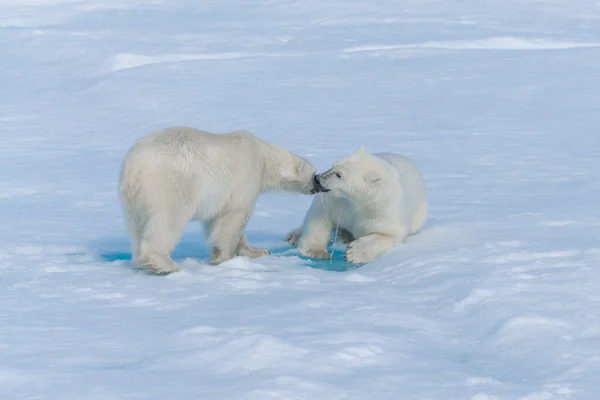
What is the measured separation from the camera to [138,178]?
13.7 ft

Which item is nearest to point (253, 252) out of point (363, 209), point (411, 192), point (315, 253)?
point (315, 253)

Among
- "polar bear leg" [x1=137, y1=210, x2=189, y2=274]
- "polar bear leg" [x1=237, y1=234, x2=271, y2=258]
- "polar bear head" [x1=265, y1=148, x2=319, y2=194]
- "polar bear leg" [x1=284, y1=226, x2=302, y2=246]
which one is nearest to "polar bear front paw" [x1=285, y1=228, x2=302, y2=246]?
"polar bear leg" [x1=284, y1=226, x2=302, y2=246]

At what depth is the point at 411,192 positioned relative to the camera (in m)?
5.03

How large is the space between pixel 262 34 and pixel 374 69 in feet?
9.36

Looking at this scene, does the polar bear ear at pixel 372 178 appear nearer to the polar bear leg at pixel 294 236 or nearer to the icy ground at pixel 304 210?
the icy ground at pixel 304 210

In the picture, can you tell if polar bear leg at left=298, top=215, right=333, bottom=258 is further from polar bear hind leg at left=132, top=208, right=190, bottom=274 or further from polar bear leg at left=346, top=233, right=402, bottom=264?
polar bear hind leg at left=132, top=208, right=190, bottom=274

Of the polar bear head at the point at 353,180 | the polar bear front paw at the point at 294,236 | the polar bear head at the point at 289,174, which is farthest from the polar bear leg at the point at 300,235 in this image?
the polar bear head at the point at 353,180

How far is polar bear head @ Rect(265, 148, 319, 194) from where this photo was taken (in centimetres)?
495

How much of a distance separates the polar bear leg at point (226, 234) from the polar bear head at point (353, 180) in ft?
1.49

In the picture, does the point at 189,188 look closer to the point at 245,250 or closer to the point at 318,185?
the point at 245,250

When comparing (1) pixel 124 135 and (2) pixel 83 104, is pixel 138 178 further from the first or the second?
(2) pixel 83 104

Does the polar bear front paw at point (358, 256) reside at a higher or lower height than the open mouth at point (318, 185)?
lower

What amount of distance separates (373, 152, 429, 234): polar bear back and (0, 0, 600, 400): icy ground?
0.09m

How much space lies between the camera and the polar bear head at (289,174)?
4.95m
